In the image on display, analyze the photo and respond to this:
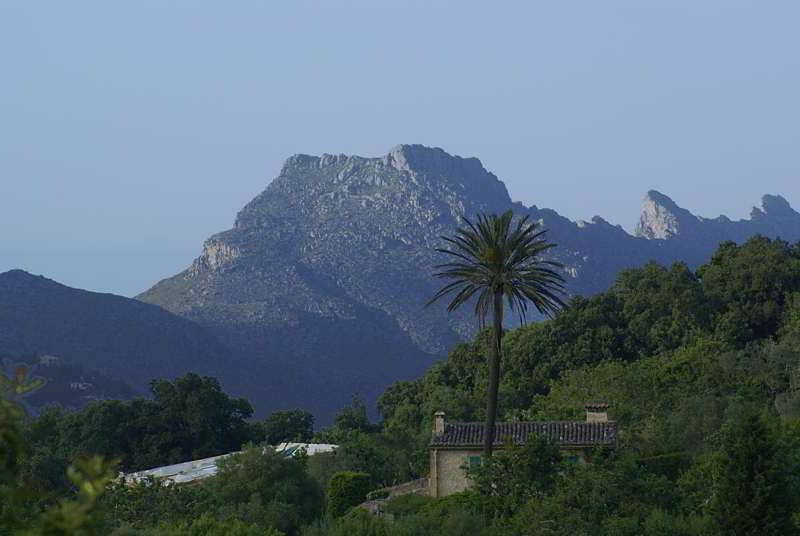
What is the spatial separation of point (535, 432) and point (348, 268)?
109 metres

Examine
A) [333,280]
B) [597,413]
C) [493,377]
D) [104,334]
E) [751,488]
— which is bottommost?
[751,488]

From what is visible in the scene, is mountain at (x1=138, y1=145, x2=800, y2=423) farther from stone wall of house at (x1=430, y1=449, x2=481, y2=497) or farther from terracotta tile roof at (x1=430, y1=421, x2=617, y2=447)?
stone wall of house at (x1=430, y1=449, x2=481, y2=497)

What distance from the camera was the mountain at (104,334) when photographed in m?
120

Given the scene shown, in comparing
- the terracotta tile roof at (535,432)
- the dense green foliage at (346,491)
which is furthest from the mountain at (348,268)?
the terracotta tile roof at (535,432)

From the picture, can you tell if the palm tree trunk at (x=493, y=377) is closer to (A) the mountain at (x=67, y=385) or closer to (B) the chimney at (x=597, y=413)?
(B) the chimney at (x=597, y=413)

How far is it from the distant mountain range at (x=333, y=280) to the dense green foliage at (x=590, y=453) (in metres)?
46.0

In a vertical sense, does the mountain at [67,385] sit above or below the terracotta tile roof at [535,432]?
above

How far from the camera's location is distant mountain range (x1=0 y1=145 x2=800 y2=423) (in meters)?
127

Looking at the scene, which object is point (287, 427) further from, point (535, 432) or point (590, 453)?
point (590, 453)

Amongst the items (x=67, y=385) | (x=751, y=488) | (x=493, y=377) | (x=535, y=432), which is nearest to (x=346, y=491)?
(x=493, y=377)

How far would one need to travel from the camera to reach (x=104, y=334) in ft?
411

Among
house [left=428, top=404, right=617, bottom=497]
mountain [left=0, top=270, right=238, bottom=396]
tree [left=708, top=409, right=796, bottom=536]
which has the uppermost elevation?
mountain [left=0, top=270, right=238, bottom=396]

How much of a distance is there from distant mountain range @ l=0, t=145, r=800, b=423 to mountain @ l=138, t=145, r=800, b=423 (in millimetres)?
180

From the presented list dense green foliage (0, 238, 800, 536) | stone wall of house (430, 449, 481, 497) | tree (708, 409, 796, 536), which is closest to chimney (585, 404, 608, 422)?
dense green foliage (0, 238, 800, 536)
